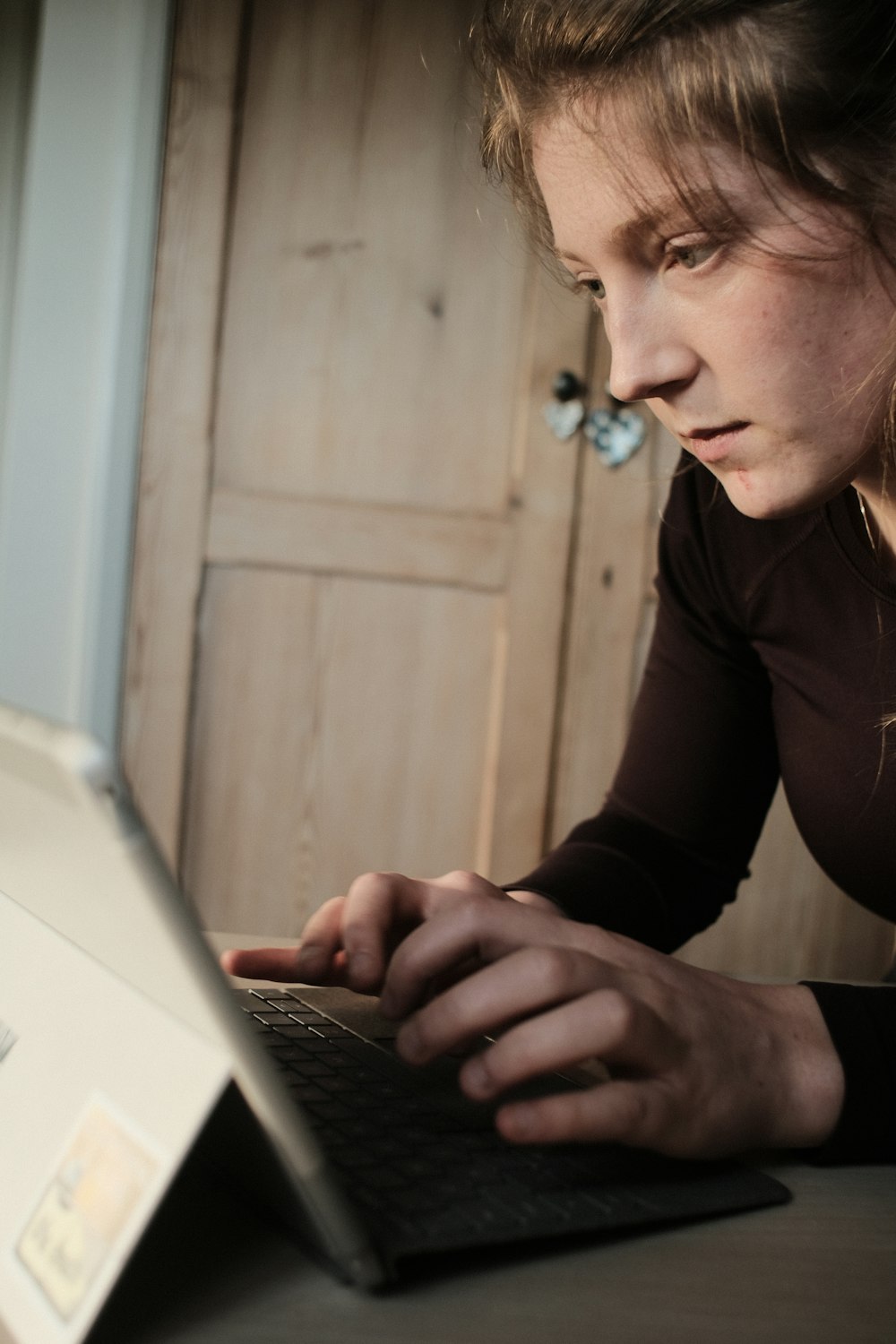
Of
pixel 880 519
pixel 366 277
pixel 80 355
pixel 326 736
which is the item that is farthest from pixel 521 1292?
pixel 80 355

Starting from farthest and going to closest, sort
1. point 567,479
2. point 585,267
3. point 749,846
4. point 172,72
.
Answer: point 567,479, point 172,72, point 749,846, point 585,267

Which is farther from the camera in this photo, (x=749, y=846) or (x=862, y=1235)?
(x=749, y=846)

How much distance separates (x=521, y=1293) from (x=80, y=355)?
2.12 meters

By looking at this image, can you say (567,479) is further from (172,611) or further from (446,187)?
(172,611)

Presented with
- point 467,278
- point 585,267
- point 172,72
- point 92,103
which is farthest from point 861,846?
point 92,103

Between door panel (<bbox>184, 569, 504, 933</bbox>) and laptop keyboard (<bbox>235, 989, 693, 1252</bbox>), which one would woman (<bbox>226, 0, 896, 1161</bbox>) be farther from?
door panel (<bbox>184, 569, 504, 933</bbox>)

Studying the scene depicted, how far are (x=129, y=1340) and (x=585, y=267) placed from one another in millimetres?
556

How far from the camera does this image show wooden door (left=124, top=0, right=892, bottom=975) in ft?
6.75

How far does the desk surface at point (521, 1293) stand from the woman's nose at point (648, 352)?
0.41 m

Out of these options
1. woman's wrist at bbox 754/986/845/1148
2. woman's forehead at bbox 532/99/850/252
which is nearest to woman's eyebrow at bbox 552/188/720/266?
woman's forehead at bbox 532/99/850/252

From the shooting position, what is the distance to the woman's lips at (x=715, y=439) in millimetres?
686

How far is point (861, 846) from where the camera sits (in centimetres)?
83

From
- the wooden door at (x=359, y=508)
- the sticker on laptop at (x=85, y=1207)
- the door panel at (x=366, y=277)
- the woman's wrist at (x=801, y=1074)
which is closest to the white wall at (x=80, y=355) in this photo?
the wooden door at (x=359, y=508)

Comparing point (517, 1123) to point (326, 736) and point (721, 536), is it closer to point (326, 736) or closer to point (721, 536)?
point (721, 536)
